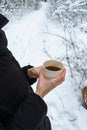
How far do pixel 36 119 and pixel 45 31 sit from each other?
5090 mm

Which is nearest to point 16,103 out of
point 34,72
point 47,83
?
point 47,83

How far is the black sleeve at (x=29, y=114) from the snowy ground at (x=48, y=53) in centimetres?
164

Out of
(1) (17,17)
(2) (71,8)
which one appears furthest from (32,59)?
(1) (17,17)

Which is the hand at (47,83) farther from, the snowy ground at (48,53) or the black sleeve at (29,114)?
the snowy ground at (48,53)

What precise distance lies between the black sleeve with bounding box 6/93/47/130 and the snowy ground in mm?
1645

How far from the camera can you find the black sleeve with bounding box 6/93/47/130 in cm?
124

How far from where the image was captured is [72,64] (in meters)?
3.99

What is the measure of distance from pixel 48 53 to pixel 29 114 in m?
3.76

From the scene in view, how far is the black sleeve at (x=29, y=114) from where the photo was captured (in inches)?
48.9

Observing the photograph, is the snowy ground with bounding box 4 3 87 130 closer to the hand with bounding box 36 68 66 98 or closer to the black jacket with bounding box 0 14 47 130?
the hand with bounding box 36 68 66 98

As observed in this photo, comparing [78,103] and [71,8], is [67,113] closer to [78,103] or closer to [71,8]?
[78,103]

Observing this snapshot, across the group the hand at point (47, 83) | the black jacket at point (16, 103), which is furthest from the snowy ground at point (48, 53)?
the black jacket at point (16, 103)

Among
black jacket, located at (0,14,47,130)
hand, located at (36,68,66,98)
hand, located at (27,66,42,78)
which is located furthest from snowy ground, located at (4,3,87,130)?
black jacket, located at (0,14,47,130)

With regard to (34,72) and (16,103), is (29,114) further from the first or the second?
(34,72)
